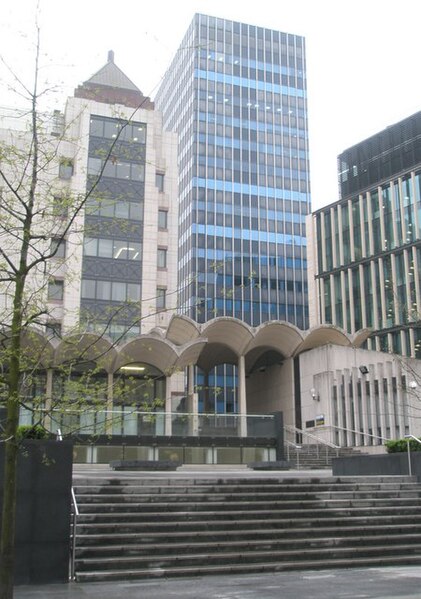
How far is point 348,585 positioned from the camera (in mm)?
10406

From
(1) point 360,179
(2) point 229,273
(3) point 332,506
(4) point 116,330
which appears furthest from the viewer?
(2) point 229,273

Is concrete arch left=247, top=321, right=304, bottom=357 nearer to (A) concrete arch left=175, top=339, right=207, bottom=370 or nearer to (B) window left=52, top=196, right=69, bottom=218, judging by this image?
(A) concrete arch left=175, top=339, right=207, bottom=370

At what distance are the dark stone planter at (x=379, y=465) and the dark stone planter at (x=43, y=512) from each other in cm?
1026

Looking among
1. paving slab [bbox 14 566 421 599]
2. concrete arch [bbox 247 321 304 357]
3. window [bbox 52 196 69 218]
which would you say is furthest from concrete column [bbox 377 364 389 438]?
window [bbox 52 196 69 218]

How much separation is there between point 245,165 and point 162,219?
45.1 meters

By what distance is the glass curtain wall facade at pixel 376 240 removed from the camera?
63.1 meters

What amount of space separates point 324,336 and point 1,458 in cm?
3373

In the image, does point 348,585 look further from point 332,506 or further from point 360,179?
point 360,179

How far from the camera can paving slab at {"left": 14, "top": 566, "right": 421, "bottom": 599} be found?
9.59 meters

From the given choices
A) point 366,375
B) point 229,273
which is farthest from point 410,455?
point 229,273

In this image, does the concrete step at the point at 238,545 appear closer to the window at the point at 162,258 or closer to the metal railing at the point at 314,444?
the metal railing at the point at 314,444

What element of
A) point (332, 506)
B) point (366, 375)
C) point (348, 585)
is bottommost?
point (348, 585)

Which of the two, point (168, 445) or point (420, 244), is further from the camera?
point (420, 244)

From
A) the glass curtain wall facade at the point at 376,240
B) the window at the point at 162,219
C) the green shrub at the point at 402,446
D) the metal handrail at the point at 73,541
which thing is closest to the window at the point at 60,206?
the metal handrail at the point at 73,541
